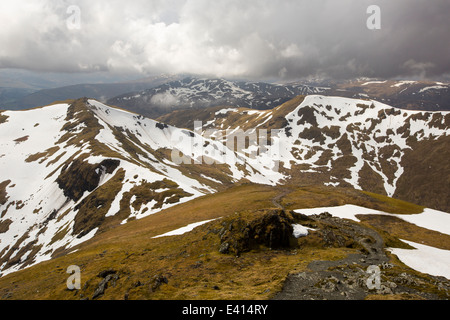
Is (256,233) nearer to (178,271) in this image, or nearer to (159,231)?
(178,271)

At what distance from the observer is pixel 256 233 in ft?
133

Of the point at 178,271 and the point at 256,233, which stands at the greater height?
the point at 256,233

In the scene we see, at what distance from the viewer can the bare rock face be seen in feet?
129

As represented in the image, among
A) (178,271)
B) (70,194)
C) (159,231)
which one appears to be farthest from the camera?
(70,194)

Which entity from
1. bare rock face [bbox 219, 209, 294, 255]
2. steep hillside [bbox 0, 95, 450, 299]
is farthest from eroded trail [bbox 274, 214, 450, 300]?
bare rock face [bbox 219, 209, 294, 255]

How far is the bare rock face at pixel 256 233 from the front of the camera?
39.3m

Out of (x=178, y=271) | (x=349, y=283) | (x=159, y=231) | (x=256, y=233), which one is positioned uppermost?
(x=349, y=283)

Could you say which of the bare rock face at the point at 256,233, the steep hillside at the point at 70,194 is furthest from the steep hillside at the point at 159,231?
the steep hillside at the point at 70,194

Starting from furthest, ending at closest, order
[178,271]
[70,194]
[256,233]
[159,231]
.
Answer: [70,194] → [159,231] → [256,233] → [178,271]

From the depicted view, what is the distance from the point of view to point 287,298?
21781mm

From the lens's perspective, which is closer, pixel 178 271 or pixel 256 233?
pixel 178 271

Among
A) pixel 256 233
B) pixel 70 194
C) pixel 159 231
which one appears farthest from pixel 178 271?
pixel 70 194

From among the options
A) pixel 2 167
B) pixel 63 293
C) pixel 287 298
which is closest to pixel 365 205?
pixel 287 298
